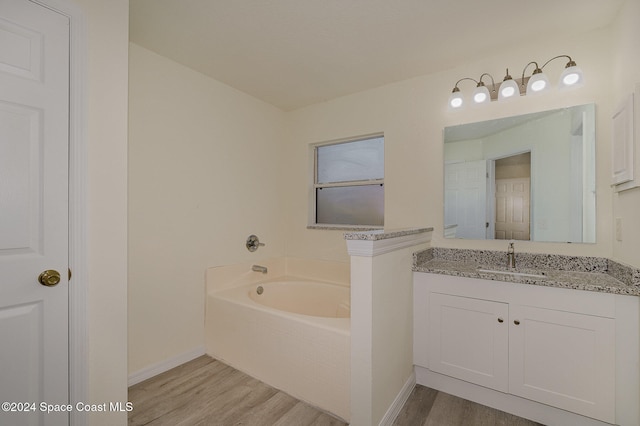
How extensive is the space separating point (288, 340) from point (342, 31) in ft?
6.69

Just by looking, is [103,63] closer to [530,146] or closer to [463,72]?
[463,72]

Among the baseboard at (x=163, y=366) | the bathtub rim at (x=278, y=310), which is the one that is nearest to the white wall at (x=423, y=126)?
the bathtub rim at (x=278, y=310)

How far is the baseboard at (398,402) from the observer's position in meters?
1.65

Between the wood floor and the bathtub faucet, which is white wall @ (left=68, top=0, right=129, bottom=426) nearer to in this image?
the wood floor

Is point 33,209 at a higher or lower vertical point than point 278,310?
higher

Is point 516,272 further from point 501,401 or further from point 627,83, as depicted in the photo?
point 627,83

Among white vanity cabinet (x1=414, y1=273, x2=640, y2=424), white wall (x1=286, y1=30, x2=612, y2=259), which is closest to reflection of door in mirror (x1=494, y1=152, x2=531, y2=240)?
white wall (x1=286, y1=30, x2=612, y2=259)

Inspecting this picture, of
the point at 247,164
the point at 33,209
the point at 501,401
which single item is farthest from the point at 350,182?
the point at 33,209

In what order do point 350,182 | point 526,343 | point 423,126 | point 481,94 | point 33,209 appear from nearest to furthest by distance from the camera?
point 33,209 → point 526,343 → point 481,94 → point 423,126 → point 350,182

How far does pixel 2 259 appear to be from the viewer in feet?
3.62

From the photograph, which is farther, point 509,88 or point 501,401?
point 509,88

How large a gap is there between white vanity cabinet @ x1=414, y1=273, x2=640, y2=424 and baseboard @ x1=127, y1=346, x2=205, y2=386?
1752mm

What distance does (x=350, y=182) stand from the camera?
304 centimetres

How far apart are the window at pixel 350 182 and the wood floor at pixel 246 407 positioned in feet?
4.99
